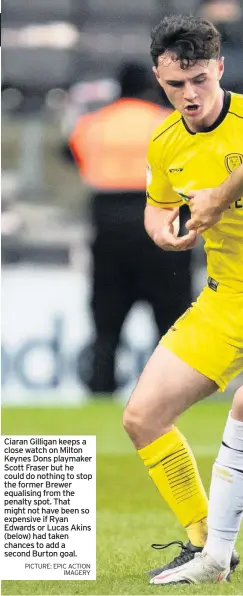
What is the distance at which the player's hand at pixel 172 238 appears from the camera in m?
4.28

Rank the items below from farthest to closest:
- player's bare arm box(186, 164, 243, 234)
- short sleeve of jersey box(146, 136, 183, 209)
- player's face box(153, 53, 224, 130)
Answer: short sleeve of jersey box(146, 136, 183, 209)
player's face box(153, 53, 224, 130)
player's bare arm box(186, 164, 243, 234)

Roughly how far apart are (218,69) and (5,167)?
321 inches

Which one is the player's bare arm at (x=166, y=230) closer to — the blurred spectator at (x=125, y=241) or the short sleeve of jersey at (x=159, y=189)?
the short sleeve of jersey at (x=159, y=189)

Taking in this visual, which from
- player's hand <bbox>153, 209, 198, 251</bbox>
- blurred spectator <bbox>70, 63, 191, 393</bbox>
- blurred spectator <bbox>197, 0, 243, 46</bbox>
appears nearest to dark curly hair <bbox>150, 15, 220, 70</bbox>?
player's hand <bbox>153, 209, 198, 251</bbox>

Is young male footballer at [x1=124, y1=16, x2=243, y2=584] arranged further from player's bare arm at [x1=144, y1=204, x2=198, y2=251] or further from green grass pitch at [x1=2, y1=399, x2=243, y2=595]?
green grass pitch at [x1=2, y1=399, x2=243, y2=595]

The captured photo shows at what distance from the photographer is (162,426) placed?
14.5 feet

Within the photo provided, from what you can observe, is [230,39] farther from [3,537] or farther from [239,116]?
[3,537]

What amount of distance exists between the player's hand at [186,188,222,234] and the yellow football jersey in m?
0.22

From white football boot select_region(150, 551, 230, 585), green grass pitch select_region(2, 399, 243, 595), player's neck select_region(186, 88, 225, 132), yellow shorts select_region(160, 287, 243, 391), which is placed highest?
player's neck select_region(186, 88, 225, 132)

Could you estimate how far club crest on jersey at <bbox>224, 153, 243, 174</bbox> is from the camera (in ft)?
14.2

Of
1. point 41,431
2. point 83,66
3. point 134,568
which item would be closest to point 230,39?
point 83,66

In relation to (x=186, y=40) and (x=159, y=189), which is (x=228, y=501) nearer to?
(x=159, y=189)

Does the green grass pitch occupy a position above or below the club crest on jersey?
below

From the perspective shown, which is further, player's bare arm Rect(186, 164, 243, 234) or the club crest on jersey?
the club crest on jersey
